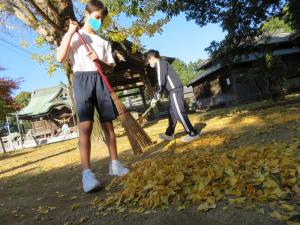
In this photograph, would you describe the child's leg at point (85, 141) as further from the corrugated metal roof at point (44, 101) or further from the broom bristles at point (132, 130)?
the corrugated metal roof at point (44, 101)

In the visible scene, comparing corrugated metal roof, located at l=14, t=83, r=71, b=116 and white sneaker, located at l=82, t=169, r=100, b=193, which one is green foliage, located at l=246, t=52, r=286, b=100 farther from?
corrugated metal roof, located at l=14, t=83, r=71, b=116

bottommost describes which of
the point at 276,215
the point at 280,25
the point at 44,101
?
the point at 276,215

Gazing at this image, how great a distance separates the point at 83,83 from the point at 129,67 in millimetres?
15100

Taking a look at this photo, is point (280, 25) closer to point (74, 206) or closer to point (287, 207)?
point (74, 206)

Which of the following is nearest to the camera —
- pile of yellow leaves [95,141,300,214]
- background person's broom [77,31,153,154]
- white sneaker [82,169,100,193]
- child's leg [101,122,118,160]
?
pile of yellow leaves [95,141,300,214]

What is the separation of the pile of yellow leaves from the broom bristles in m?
0.93

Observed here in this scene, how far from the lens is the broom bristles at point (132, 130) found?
4336 mm

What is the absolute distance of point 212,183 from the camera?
111 inches

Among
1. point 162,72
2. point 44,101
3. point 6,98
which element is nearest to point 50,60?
point 162,72

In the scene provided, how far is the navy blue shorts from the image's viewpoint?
3.69m

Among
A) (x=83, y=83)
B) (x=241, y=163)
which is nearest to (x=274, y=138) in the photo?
(x=241, y=163)

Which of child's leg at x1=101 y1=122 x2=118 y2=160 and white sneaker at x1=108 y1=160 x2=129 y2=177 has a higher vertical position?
child's leg at x1=101 y1=122 x2=118 y2=160

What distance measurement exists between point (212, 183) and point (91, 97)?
5.53 ft

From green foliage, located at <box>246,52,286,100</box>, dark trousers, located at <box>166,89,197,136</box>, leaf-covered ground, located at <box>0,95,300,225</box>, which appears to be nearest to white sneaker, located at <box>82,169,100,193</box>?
leaf-covered ground, located at <box>0,95,300,225</box>
